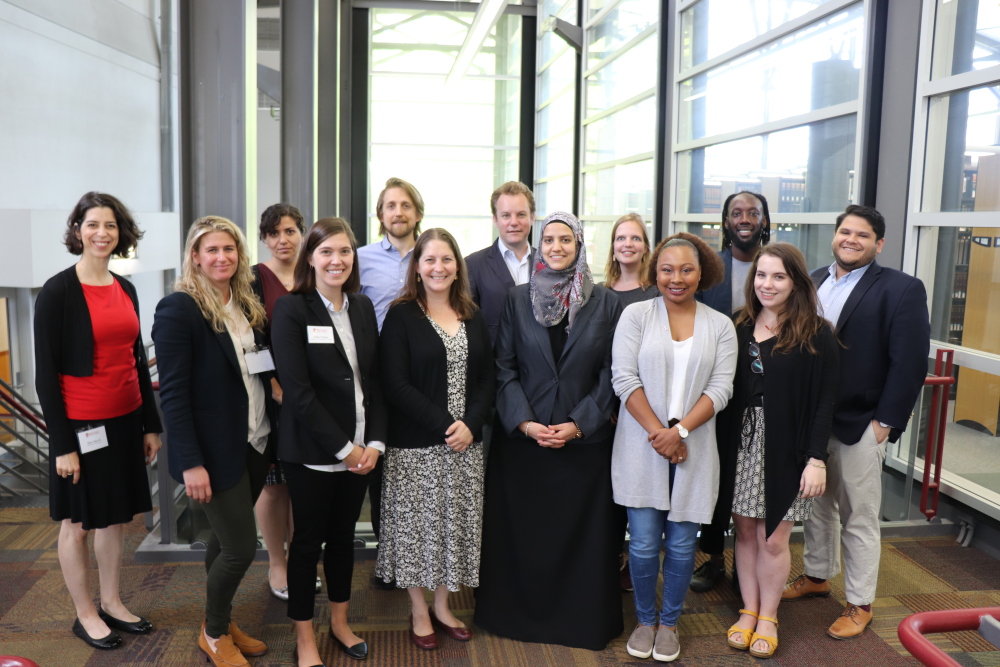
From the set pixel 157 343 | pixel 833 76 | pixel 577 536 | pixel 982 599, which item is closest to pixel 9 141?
pixel 157 343

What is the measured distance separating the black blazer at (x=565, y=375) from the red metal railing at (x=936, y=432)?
78.3 inches

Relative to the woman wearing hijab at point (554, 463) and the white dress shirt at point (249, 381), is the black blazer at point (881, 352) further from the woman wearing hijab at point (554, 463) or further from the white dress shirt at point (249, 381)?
the white dress shirt at point (249, 381)

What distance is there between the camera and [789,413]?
2.53 m

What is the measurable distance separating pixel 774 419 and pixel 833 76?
9.70 ft

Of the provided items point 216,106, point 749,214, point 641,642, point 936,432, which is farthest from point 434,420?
point 936,432

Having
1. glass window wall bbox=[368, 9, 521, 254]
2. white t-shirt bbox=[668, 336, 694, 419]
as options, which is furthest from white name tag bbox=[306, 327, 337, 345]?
glass window wall bbox=[368, 9, 521, 254]

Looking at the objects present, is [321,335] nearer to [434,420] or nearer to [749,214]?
[434,420]

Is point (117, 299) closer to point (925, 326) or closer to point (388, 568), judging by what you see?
point (388, 568)

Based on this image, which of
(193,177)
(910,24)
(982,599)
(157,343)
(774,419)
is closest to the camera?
(157,343)

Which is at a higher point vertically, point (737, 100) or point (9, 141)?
point (737, 100)

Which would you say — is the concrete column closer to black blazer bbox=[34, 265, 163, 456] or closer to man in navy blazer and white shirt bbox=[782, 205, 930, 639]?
black blazer bbox=[34, 265, 163, 456]

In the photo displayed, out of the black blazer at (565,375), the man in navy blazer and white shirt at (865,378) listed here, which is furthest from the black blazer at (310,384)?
the man in navy blazer and white shirt at (865,378)

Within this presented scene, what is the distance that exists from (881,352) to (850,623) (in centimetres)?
103

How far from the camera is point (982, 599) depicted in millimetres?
3105
